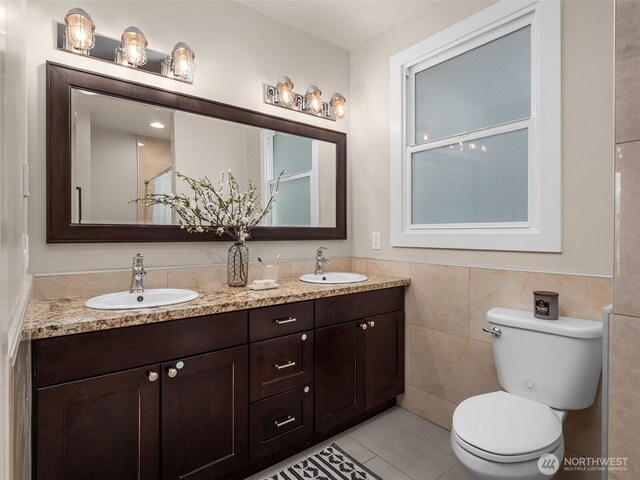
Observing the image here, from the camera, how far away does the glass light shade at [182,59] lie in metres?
1.84

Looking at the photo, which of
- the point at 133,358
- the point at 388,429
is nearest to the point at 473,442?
the point at 388,429

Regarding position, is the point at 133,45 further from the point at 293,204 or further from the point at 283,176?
the point at 293,204

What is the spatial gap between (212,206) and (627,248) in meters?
1.78

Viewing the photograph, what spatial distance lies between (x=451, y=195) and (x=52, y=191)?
2074 mm

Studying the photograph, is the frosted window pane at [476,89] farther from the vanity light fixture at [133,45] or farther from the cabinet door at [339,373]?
the vanity light fixture at [133,45]

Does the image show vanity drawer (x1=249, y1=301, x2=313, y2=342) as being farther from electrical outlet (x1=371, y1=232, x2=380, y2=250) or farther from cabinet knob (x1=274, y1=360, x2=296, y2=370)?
electrical outlet (x1=371, y1=232, x2=380, y2=250)

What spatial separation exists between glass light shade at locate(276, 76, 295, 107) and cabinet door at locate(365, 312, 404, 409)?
1.47 m

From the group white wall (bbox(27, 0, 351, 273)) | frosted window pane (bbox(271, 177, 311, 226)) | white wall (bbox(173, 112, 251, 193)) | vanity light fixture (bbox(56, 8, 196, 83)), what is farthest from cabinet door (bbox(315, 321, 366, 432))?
vanity light fixture (bbox(56, 8, 196, 83))

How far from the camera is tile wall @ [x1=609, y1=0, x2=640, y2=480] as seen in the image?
107 centimetres

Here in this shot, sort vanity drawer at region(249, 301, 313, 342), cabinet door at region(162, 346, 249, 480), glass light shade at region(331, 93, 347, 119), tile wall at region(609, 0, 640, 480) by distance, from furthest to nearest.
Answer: glass light shade at region(331, 93, 347, 119) < vanity drawer at region(249, 301, 313, 342) < cabinet door at region(162, 346, 249, 480) < tile wall at region(609, 0, 640, 480)

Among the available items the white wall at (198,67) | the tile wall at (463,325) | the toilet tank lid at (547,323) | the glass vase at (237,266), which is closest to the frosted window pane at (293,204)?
the white wall at (198,67)

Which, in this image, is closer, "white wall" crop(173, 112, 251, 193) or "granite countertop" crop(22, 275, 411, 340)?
"granite countertop" crop(22, 275, 411, 340)

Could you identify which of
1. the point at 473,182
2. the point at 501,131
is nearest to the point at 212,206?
the point at 473,182

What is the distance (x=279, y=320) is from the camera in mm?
1730
